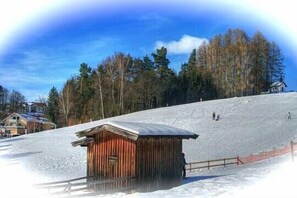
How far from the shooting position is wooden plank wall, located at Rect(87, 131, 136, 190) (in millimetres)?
16172

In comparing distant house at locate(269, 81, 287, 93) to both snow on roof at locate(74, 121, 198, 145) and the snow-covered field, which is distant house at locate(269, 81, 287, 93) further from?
the snow-covered field

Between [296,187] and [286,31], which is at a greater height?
[286,31]

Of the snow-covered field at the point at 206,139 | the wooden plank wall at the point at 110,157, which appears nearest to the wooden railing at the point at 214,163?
the snow-covered field at the point at 206,139

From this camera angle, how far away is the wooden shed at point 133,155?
52.4ft

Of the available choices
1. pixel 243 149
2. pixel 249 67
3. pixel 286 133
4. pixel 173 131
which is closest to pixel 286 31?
pixel 249 67

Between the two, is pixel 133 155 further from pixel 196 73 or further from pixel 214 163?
pixel 214 163

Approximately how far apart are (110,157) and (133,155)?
114cm

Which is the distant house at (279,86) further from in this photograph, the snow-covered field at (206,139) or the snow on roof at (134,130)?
the snow-covered field at (206,139)

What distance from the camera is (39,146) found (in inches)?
1703

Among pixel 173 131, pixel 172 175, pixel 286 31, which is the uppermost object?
pixel 286 31

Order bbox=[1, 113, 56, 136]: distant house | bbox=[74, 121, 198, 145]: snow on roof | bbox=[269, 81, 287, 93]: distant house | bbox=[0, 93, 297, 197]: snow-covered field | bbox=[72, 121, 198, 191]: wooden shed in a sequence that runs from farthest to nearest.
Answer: bbox=[0, 93, 297, 197]: snow-covered field → bbox=[72, 121, 198, 191]: wooden shed → bbox=[74, 121, 198, 145]: snow on roof → bbox=[1, 113, 56, 136]: distant house → bbox=[269, 81, 287, 93]: distant house

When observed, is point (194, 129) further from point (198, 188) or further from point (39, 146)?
point (198, 188)

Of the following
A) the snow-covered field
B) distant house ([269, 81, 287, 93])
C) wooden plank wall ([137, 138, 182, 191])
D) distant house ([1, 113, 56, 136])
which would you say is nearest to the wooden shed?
wooden plank wall ([137, 138, 182, 191])

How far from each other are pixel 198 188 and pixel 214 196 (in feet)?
6.41
